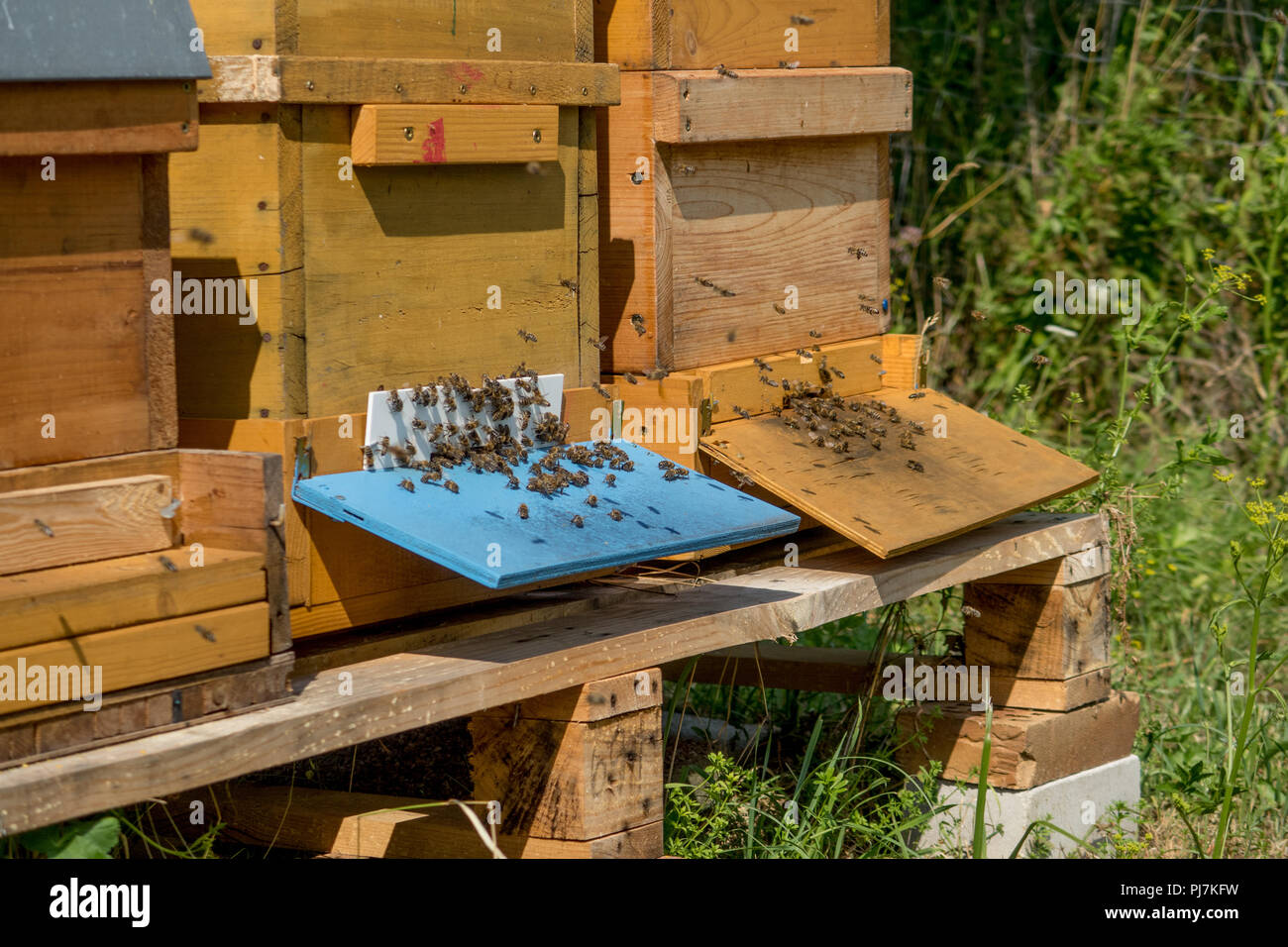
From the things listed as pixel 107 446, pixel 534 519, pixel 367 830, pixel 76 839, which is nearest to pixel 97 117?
Answer: pixel 107 446

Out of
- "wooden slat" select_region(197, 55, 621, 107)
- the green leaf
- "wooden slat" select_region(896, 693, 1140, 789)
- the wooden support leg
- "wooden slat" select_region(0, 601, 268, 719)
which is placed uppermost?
"wooden slat" select_region(197, 55, 621, 107)

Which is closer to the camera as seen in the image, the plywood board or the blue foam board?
the blue foam board

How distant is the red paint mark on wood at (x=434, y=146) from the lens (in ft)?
10.9

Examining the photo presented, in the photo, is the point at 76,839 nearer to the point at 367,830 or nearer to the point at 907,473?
the point at 367,830

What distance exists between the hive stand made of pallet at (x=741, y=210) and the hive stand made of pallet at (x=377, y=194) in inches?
13.5

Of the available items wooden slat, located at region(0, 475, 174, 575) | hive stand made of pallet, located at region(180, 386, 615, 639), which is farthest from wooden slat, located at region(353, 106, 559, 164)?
wooden slat, located at region(0, 475, 174, 575)

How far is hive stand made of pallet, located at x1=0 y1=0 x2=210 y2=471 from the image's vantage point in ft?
8.86

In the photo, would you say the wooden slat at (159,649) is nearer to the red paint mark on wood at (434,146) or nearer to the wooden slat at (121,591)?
the wooden slat at (121,591)

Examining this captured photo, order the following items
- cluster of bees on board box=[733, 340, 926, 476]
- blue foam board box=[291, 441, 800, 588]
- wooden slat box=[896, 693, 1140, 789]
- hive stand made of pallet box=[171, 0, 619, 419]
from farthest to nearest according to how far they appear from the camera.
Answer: wooden slat box=[896, 693, 1140, 789] < cluster of bees on board box=[733, 340, 926, 476] < hive stand made of pallet box=[171, 0, 619, 419] < blue foam board box=[291, 441, 800, 588]

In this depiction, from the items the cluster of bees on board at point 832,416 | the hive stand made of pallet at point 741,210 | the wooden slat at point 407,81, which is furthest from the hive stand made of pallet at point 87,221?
the cluster of bees on board at point 832,416

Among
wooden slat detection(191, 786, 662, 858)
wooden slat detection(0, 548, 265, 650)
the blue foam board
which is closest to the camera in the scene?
wooden slat detection(0, 548, 265, 650)

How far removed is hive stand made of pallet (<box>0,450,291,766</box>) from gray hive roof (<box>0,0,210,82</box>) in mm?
693

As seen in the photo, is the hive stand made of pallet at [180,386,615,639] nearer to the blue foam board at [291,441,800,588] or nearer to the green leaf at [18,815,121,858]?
the blue foam board at [291,441,800,588]

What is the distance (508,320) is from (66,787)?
153cm
